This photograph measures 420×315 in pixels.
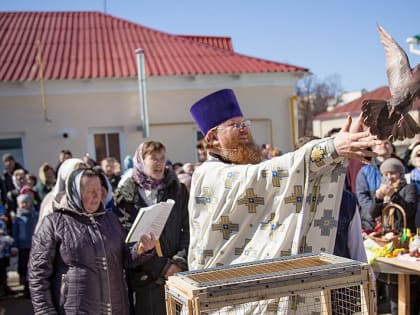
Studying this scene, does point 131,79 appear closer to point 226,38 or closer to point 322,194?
point 226,38

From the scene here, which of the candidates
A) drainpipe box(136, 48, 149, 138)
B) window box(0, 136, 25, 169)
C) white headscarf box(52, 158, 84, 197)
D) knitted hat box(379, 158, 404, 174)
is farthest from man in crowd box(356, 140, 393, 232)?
window box(0, 136, 25, 169)

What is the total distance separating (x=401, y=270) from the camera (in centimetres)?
380

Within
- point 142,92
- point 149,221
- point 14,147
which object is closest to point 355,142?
point 149,221

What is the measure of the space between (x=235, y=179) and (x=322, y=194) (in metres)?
0.36

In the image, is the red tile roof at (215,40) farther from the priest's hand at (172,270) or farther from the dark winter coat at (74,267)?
the dark winter coat at (74,267)

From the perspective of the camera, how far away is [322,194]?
6.78 feet

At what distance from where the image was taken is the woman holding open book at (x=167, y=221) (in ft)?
10.8

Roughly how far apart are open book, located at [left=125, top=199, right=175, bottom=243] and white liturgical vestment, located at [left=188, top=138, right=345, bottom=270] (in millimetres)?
668

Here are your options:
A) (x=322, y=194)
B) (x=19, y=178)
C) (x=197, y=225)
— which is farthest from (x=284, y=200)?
(x=19, y=178)

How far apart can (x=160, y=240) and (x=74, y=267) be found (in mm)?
797

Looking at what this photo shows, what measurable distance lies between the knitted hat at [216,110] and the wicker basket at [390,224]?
6.97 ft

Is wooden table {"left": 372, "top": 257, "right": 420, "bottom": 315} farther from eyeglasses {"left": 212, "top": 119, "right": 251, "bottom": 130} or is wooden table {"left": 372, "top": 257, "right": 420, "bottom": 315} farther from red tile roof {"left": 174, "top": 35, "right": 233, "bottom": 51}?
red tile roof {"left": 174, "top": 35, "right": 233, "bottom": 51}

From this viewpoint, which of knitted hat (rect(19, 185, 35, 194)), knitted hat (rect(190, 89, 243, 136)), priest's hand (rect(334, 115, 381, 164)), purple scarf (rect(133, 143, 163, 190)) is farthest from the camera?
knitted hat (rect(19, 185, 35, 194))

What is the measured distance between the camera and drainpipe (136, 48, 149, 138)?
10.6 meters
